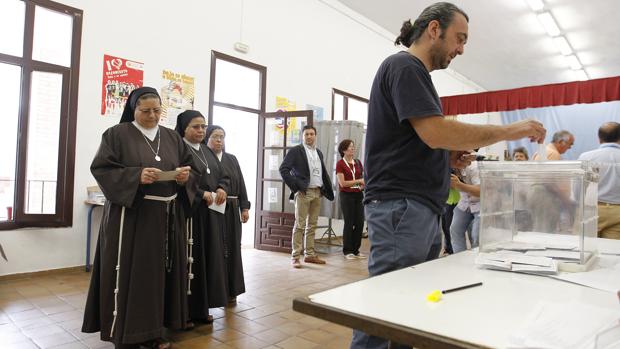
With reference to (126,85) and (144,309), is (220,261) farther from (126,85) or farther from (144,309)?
(126,85)

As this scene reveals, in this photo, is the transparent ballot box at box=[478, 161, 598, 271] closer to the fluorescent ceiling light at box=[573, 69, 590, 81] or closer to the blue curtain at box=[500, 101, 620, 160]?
the blue curtain at box=[500, 101, 620, 160]

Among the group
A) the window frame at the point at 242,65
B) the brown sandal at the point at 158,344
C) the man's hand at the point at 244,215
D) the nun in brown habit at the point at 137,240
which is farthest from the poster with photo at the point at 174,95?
the brown sandal at the point at 158,344

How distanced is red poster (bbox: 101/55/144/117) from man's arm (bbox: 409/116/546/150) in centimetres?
371

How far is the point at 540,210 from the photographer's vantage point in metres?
1.67

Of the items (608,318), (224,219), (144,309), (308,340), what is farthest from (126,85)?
(608,318)

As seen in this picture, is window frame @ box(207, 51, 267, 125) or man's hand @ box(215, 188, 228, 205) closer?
man's hand @ box(215, 188, 228, 205)

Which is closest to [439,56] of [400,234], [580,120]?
[400,234]

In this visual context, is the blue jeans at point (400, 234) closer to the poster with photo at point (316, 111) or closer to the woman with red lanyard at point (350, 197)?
the woman with red lanyard at point (350, 197)

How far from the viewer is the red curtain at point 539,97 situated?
669 centimetres

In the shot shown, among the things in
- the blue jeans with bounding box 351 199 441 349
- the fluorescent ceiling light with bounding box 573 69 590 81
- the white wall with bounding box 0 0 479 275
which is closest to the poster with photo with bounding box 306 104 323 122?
the white wall with bounding box 0 0 479 275

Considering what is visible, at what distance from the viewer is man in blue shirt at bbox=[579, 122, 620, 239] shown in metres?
2.96

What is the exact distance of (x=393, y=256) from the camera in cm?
127

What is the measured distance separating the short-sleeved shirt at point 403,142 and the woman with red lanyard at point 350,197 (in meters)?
3.51

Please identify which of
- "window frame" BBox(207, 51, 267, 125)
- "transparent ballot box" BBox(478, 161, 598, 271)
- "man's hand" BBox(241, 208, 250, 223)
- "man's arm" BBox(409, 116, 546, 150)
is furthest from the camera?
"window frame" BBox(207, 51, 267, 125)
